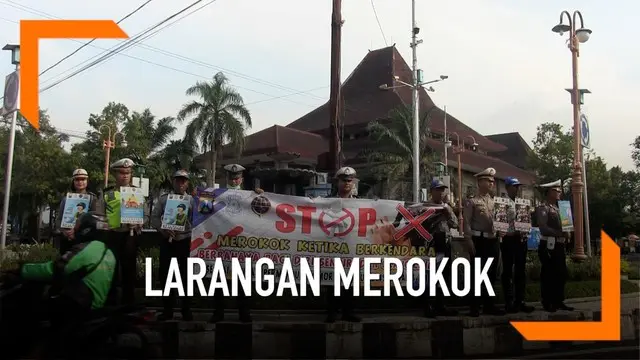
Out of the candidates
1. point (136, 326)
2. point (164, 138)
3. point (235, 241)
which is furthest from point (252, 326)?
point (164, 138)

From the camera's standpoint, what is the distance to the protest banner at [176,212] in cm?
703

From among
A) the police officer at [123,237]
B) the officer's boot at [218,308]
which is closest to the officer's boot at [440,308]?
the officer's boot at [218,308]

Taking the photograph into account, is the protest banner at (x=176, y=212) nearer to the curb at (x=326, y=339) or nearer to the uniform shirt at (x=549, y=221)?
the curb at (x=326, y=339)

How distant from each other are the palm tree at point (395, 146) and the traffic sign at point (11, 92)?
66.0ft

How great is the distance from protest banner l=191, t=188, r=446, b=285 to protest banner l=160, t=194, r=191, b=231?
121 millimetres

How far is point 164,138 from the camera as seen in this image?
43.1m

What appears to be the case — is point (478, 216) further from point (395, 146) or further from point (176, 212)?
point (395, 146)

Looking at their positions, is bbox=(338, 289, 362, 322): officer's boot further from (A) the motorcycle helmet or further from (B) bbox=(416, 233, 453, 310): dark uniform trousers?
(A) the motorcycle helmet

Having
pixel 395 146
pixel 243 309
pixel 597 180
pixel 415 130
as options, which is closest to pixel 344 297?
pixel 243 309

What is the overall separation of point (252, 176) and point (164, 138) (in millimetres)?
21805

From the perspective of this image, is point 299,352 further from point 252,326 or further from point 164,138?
point 164,138

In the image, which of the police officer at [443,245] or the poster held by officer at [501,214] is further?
the poster held by officer at [501,214]

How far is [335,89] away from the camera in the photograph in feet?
37.5

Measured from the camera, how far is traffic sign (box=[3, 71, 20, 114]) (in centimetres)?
1817
